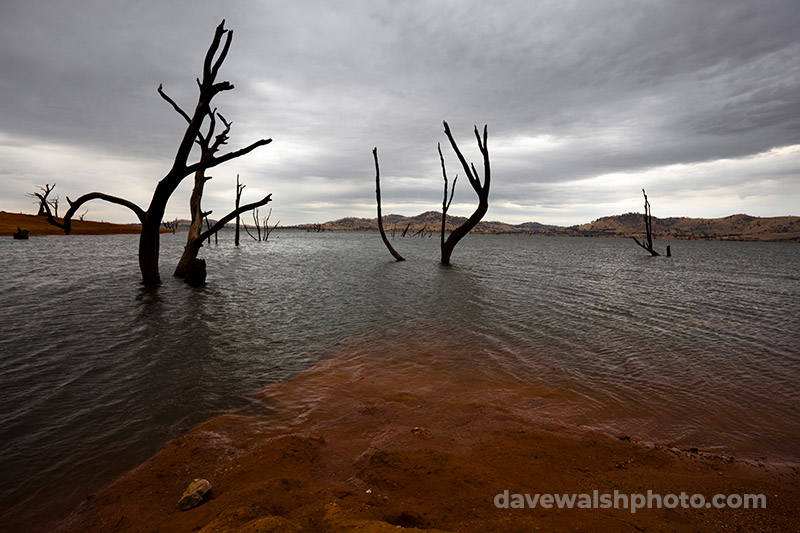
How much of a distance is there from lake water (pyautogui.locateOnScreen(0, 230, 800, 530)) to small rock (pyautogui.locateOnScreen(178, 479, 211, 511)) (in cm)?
117

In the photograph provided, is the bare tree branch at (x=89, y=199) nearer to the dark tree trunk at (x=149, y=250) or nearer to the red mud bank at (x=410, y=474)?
the dark tree trunk at (x=149, y=250)

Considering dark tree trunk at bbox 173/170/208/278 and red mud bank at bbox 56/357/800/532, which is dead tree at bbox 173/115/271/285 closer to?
dark tree trunk at bbox 173/170/208/278

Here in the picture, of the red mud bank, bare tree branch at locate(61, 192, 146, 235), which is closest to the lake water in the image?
the red mud bank

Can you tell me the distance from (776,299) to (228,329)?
23.4 meters

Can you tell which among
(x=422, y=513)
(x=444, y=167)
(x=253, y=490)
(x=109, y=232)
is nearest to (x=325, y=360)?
(x=253, y=490)

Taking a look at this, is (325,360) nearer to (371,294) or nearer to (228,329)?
(228,329)

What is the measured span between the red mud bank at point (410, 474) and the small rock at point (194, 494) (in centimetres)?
8

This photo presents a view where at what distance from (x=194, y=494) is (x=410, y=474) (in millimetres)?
1936

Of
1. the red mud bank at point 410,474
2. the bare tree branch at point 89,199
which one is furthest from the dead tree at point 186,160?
the red mud bank at point 410,474

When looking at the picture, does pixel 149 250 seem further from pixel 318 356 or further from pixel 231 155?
pixel 318 356

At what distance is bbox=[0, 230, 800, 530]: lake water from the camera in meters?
4.21

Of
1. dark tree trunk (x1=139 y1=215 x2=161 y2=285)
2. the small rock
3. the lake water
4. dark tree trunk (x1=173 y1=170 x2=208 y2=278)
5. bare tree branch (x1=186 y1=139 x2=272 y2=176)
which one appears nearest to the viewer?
the small rock

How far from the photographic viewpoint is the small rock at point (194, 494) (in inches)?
115

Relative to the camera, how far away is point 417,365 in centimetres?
699
